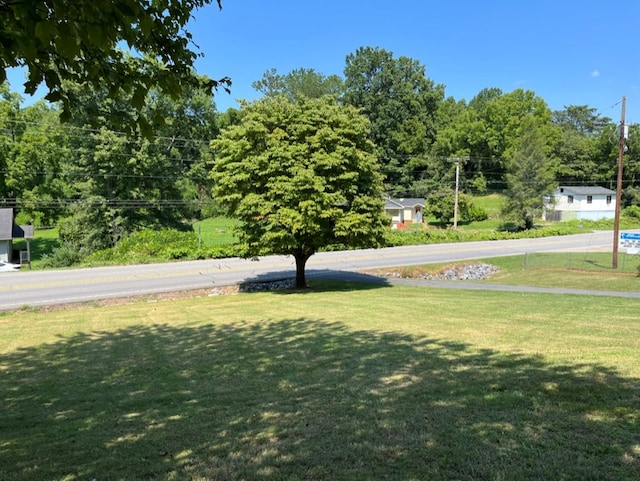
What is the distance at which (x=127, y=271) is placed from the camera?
26.8m

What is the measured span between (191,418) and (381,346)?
156 inches

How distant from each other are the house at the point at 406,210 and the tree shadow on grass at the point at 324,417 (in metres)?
58.8

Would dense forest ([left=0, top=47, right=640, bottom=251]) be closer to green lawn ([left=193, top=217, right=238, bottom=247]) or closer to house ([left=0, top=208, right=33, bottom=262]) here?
green lawn ([left=193, top=217, right=238, bottom=247])

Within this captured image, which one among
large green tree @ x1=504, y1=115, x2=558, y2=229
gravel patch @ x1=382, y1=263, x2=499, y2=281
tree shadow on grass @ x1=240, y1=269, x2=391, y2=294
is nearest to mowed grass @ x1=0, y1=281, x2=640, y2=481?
tree shadow on grass @ x1=240, y1=269, x2=391, y2=294

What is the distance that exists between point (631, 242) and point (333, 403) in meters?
24.6

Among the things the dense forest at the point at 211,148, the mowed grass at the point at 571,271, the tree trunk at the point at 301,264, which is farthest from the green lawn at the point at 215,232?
the mowed grass at the point at 571,271

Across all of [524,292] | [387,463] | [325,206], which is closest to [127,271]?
[325,206]

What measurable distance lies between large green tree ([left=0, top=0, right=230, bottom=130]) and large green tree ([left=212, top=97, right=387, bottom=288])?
44.3ft

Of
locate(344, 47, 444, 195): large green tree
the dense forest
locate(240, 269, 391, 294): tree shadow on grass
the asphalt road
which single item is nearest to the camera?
the asphalt road

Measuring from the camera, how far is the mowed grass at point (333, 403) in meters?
3.21

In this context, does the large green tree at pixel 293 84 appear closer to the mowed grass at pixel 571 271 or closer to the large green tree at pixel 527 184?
the large green tree at pixel 527 184

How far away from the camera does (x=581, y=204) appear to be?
69438mm

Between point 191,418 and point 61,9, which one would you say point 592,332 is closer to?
point 191,418

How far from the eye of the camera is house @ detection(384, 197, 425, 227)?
65438 mm
